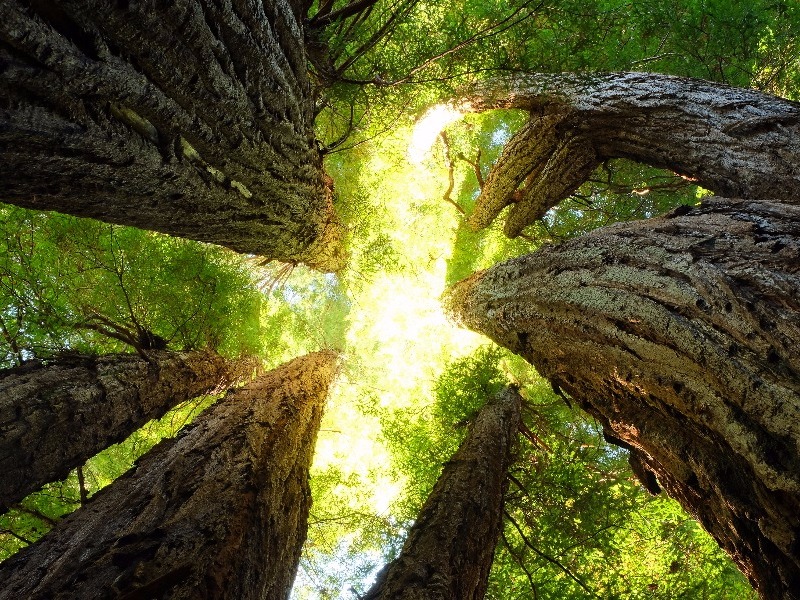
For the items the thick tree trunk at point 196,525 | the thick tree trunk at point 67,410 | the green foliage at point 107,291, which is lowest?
the thick tree trunk at point 196,525

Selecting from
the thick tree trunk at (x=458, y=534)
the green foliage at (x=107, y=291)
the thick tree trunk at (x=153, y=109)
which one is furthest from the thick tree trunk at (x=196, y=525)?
the thick tree trunk at (x=153, y=109)

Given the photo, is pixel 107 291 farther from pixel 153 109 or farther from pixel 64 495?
pixel 153 109

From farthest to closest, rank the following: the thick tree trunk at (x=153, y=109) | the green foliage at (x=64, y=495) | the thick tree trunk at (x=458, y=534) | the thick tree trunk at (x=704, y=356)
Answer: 1. the green foliage at (x=64, y=495)
2. the thick tree trunk at (x=458, y=534)
3. the thick tree trunk at (x=704, y=356)
4. the thick tree trunk at (x=153, y=109)

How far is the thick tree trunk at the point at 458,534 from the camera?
318cm

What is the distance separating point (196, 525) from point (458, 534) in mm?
2255

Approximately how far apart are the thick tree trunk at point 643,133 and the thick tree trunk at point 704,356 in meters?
1.04

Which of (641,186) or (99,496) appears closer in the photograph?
(99,496)

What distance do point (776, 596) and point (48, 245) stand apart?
6.24m

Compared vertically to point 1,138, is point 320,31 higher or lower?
higher

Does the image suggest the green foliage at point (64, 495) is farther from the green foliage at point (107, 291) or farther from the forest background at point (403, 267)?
the green foliage at point (107, 291)

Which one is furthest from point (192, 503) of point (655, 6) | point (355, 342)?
point (355, 342)

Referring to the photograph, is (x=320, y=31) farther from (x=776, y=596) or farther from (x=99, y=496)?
(x=776, y=596)

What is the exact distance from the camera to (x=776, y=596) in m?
1.91

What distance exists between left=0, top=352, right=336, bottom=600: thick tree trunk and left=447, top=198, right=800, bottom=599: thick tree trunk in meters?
2.47
